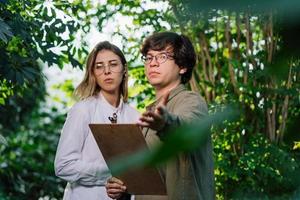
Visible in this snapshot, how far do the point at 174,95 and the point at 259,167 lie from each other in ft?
9.44

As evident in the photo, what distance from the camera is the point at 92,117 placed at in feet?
11.1

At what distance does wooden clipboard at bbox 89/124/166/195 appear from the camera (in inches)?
70.8

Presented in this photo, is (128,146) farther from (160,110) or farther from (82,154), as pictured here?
(82,154)

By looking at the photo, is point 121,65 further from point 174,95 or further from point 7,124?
point 7,124

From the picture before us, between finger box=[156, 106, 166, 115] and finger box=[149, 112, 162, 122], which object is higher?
finger box=[156, 106, 166, 115]

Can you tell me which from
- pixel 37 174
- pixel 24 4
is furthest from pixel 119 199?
pixel 37 174

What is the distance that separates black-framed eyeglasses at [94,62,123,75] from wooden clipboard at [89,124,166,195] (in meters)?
1.08

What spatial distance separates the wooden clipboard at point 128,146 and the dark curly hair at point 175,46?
567 mm

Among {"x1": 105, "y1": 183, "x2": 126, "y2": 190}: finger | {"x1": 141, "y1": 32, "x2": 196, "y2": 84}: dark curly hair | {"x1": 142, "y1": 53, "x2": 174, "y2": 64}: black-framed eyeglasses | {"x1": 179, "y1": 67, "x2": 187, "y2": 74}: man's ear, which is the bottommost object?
{"x1": 105, "y1": 183, "x2": 126, "y2": 190}: finger

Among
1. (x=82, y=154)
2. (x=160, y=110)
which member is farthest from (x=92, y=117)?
(x=160, y=110)

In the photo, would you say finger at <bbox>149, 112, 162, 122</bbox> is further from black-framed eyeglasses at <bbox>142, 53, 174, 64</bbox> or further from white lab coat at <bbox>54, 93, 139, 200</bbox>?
white lab coat at <bbox>54, 93, 139, 200</bbox>

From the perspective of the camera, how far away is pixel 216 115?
0.42 m

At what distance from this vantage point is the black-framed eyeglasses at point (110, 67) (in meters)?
3.46

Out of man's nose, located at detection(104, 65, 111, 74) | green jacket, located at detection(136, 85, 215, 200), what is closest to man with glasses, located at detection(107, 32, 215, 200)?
green jacket, located at detection(136, 85, 215, 200)
